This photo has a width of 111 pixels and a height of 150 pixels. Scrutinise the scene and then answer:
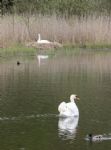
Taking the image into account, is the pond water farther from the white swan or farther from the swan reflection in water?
the white swan

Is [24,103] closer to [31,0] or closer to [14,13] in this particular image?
[14,13]

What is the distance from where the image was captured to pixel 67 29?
1421 inches

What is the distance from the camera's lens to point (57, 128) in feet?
46.5

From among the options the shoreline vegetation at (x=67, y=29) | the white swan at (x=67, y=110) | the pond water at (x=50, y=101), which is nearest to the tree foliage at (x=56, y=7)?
the shoreline vegetation at (x=67, y=29)

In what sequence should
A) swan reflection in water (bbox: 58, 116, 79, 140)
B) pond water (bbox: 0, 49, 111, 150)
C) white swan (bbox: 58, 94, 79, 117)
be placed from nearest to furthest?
pond water (bbox: 0, 49, 111, 150), swan reflection in water (bbox: 58, 116, 79, 140), white swan (bbox: 58, 94, 79, 117)

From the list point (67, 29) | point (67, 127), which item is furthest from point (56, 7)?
point (67, 127)

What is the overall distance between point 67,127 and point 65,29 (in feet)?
71.7

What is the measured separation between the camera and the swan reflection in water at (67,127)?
13484 millimetres

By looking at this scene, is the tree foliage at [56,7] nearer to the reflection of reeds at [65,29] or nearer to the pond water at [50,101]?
the reflection of reeds at [65,29]

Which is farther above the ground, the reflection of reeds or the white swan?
the reflection of reeds

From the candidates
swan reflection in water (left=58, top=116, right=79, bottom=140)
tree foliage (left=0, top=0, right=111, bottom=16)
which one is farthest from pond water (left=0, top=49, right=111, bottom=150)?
tree foliage (left=0, top=0, right=111, bottom=16)

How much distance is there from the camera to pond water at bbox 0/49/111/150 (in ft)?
42.5

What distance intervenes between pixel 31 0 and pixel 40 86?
2101 centimetres

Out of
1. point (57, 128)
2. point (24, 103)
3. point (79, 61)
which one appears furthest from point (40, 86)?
point (79, 61)
